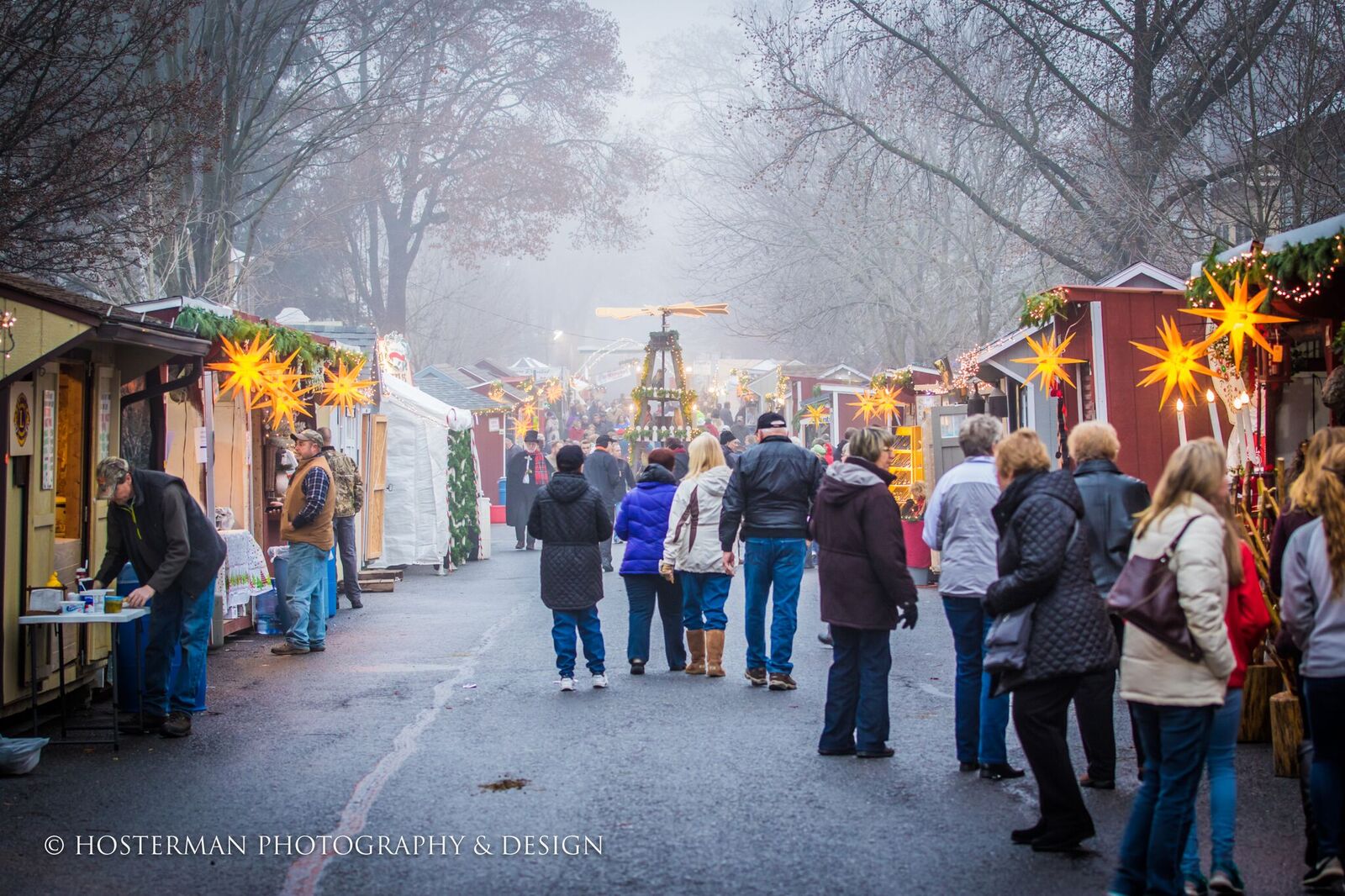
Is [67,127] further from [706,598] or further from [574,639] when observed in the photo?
[706,598]

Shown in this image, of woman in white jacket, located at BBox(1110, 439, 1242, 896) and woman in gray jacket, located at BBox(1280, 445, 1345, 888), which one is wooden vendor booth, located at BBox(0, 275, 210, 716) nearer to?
woman in white jacket, located at BBox(1110, 439, 1242, 896)

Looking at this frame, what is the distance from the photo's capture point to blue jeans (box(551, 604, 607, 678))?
970 cm

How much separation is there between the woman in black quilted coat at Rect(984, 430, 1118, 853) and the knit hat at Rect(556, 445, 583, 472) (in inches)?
187

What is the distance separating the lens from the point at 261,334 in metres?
12.5

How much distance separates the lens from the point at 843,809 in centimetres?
629

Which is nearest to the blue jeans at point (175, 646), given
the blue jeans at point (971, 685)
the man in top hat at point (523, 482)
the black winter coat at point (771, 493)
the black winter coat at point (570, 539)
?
the black winter coat at point (570, 539)

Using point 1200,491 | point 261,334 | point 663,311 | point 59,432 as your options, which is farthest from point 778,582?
point 663,311

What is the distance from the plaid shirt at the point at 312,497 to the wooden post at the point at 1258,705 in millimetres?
7623

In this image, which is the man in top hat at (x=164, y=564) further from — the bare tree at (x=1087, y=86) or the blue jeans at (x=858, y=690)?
the bare tree at (x=1087, y=86)

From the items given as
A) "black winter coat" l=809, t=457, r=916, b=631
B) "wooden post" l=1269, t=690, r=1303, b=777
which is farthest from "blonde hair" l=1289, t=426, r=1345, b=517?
"black winter coat" l=809, t=457, r=916, b=631

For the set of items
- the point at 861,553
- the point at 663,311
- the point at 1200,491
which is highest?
the point at 663,311

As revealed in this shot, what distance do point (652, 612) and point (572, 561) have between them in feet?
3.42

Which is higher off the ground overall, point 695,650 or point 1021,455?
point 1021,455

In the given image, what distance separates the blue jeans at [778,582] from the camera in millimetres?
9430
